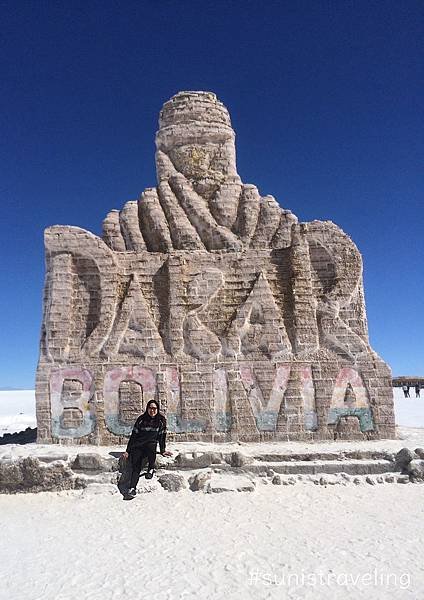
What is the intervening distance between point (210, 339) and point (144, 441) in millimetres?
2818

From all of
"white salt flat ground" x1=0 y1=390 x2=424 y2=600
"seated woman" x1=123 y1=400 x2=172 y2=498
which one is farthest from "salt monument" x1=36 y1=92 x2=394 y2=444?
"white salt flat ground" x1=0 y1=390 x2=424 y2=600

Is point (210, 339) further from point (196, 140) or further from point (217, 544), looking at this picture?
point (196, 140)

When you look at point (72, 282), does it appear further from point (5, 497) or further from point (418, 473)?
point (418, 473)

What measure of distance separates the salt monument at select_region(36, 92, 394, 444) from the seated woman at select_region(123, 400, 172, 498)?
1562mm

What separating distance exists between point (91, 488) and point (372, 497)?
4773 millimetres

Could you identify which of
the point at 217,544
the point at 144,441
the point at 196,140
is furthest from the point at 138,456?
the point at 196,140

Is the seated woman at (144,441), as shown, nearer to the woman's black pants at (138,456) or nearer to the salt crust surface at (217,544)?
the woman's black pants at (138,456)

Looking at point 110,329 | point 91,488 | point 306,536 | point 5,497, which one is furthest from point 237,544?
point 110,329

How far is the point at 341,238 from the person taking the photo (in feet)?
34.9

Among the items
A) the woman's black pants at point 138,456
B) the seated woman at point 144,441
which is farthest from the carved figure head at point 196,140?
the woman's black pants at point 138,456

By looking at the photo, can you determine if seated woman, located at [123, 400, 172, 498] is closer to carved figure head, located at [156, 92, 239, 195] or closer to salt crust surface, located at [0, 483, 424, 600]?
salt crust surface, located at [0, 483, 424, 600]

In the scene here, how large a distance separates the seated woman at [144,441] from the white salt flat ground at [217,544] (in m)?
0.42

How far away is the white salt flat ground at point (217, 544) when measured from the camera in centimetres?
496

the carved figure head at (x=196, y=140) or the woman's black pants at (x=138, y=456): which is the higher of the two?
the carved figure head at (x=196, y=140)
